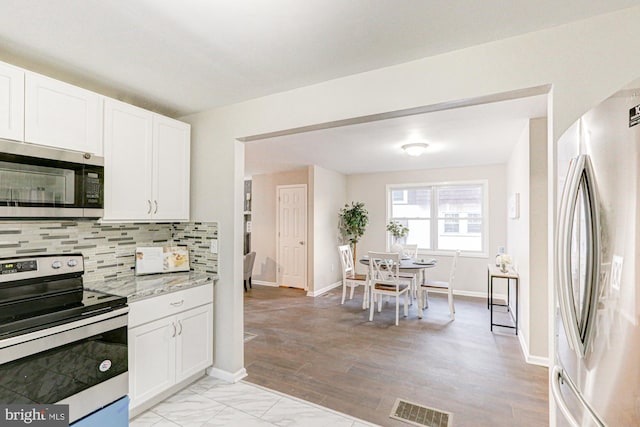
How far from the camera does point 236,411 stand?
2242mm

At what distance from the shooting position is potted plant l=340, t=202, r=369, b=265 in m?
6.52

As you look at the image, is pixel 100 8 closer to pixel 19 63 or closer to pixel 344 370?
pixel 19 63

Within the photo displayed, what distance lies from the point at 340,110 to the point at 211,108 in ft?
4.22

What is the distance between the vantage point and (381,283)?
4.50 m

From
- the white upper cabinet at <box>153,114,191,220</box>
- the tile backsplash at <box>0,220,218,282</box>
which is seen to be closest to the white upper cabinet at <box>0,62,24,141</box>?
the tile backsplash at <box>0,220,218,282</box>

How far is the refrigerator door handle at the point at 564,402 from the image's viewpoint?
0.99 meters

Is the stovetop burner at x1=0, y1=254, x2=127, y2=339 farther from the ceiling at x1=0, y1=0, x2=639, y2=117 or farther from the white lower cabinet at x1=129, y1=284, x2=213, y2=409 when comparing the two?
the ceiling at x1=0, y1=0, x2=639, y2=117

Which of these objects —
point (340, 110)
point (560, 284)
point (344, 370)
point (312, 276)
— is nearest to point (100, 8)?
point (340, 110)

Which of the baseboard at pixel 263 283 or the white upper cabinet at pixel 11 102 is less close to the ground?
the white upper cabinet at pixel 11 102

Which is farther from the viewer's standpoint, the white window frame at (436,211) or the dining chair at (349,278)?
the white window frame at (436,211)

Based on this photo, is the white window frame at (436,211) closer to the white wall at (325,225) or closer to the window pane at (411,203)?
the window pane at (411,203)

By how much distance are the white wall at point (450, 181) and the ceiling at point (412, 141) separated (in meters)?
0.28

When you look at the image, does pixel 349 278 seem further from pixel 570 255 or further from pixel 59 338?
pixel 570 255

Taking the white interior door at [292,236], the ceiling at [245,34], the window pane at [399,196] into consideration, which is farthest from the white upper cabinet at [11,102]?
the window pane at [399,196]
